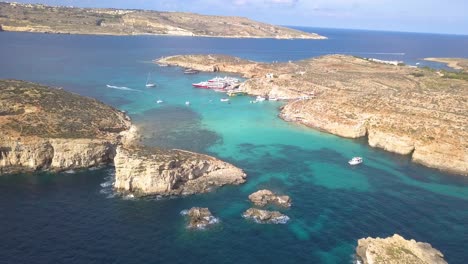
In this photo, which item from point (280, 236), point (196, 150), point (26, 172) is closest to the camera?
point (280, 236)

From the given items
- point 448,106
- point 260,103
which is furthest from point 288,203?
point 260,103

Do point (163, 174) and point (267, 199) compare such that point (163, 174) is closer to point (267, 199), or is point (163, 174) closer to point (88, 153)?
point (267, 199)

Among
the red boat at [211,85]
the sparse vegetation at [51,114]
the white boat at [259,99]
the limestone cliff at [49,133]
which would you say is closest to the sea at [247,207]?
the limestone cliff at [49,133]

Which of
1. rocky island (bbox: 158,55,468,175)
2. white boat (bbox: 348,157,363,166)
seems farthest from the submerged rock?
rocky island (bbox: 158,55,468,175)

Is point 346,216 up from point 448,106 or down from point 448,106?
down

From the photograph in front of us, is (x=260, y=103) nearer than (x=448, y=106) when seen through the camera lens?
No

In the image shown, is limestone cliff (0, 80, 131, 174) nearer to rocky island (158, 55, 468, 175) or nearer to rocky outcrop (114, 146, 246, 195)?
rocky outcrop (114, 146, 246, 195)

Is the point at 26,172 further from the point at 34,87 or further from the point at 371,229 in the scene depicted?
the point at 371,229
